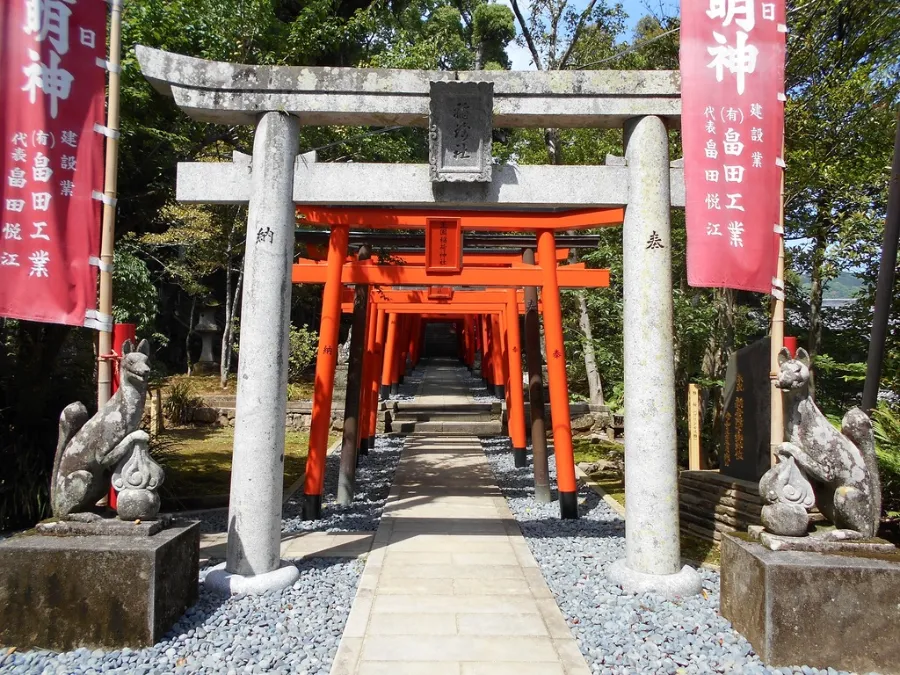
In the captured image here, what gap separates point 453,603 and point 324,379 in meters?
3.08

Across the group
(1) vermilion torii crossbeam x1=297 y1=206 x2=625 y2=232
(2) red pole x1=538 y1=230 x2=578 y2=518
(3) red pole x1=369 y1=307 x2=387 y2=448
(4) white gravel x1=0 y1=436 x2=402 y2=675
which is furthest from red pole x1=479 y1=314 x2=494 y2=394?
(4) white gravel x1=0 y1=436 x2=402 y2=675

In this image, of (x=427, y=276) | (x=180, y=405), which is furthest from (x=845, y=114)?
(x=180, y=405)

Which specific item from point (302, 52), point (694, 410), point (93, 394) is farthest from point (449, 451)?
point (302, 52)

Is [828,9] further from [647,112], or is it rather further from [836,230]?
[647,112]

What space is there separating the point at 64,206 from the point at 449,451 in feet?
30.0

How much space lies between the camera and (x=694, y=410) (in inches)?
342

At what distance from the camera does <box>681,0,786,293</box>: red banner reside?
16.2 feet

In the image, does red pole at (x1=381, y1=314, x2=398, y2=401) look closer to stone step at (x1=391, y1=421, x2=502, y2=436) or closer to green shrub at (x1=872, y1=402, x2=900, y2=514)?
stone step at (x1=391, y1=421, x2=502, y2=436)

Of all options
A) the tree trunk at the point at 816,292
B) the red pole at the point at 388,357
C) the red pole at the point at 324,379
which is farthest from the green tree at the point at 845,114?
the red pole at the point at 388,357

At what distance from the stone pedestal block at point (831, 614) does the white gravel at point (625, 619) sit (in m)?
0.12

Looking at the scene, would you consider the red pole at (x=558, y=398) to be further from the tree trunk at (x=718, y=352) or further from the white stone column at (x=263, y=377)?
the white stone column at (x=263, y=377)

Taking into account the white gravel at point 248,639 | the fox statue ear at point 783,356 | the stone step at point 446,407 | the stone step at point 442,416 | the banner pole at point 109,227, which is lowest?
the white gravel at point 248,639

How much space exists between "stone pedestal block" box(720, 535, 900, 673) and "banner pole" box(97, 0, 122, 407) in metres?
4.79

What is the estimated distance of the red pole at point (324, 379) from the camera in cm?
704
